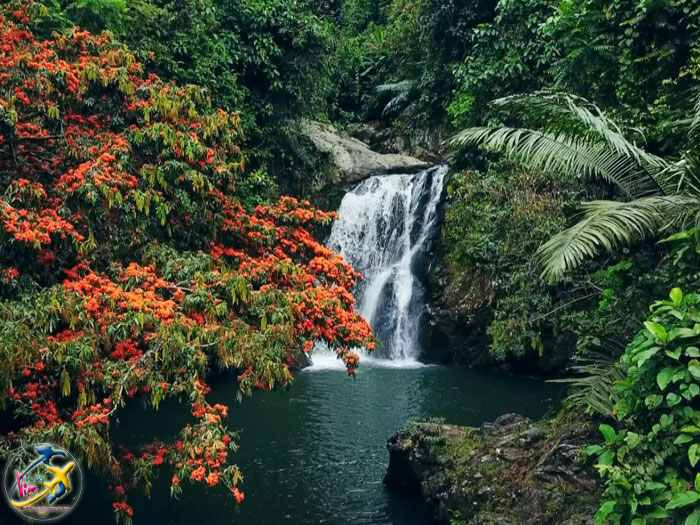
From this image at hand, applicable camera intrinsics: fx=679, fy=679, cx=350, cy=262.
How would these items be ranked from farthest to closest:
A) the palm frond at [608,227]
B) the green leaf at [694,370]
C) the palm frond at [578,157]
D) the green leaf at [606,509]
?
the palm frond at [578,157] < the palm frond at [608,227] < the green leaf at [606,509] < the green leaf at [694,370]

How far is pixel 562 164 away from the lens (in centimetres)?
786

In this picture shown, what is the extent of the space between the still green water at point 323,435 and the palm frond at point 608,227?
475cm

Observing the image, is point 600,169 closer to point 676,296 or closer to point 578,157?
point 578,157

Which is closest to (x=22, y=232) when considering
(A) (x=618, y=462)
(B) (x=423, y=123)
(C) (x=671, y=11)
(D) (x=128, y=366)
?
(D) (x=128, y=366)

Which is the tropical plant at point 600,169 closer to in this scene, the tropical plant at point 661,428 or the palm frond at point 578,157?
the palm frond at point 578,157

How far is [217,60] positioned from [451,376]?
1005cm

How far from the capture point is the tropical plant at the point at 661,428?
5.59m

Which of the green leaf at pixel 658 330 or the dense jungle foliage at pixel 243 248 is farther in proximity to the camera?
the dense jungle foliage at pixel 243 248

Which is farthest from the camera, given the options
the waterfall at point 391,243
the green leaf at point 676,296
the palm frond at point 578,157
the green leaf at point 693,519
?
the waterfall at point 391,243

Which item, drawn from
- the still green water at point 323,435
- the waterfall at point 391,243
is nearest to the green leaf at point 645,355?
the still green water at point 323,435

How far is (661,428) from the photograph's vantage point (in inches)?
230

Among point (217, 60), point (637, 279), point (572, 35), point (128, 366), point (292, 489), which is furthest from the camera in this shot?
point (217, 60)

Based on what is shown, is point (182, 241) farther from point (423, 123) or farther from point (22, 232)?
point (423, 123)

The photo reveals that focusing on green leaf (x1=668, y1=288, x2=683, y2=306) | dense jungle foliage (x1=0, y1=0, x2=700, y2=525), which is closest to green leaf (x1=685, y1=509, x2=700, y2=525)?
dense jungle foliage (x1=0, y1=0, x2=700, y2=525)
